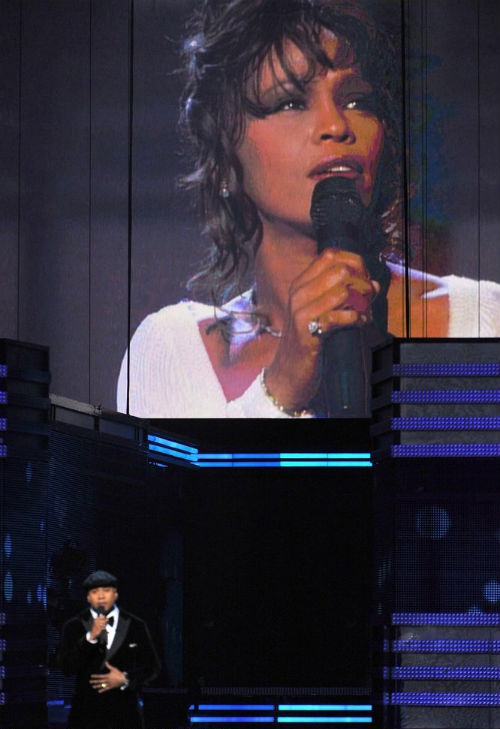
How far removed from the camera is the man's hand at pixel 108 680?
7.75 meters

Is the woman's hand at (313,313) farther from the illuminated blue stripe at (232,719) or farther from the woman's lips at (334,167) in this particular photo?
the illuminated blue stripe at (232,719)

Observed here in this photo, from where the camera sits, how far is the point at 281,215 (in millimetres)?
18297

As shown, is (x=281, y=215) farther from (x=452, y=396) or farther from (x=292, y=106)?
(x=452, y=396)

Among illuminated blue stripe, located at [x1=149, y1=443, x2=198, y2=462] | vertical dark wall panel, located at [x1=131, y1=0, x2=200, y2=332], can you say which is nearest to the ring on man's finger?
vertical dark wall panel, located at [x1=131, y1=0, x2=200, y2=332]

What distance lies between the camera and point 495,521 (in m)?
10.2

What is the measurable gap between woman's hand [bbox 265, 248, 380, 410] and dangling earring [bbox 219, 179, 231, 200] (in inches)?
48.2

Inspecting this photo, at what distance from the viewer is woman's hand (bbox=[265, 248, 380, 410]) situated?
58.5ft

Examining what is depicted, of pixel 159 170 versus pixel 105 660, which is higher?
pixel 159 170

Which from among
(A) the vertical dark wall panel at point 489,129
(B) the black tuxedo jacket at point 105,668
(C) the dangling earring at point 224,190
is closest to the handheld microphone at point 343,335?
(C) the dangling earring at point 224,190

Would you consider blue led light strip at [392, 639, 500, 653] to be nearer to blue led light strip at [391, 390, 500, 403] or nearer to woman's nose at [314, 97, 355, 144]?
blue led light strip at [391, 390, 500, 403]

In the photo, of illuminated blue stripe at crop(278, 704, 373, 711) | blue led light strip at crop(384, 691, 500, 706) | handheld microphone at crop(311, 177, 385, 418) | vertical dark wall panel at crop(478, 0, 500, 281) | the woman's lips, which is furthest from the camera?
the woman's lips

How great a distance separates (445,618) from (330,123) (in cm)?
941

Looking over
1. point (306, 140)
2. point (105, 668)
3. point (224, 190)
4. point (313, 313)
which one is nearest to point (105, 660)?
point (105, 668)

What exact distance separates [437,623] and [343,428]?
620 centimetres
